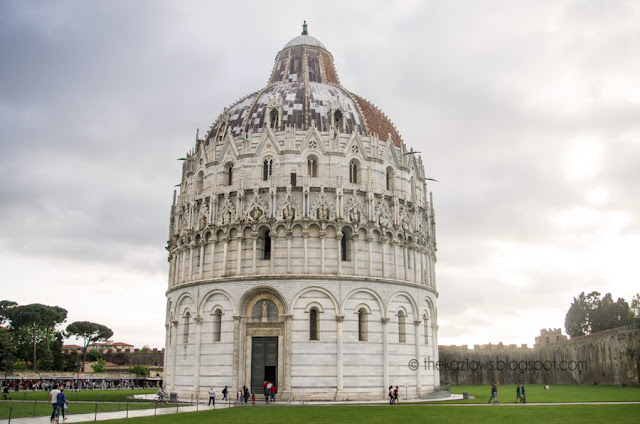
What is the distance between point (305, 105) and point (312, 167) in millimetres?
5921

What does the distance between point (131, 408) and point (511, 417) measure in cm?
2152

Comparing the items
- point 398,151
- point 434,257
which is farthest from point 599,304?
point 398,151

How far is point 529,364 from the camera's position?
253 ft

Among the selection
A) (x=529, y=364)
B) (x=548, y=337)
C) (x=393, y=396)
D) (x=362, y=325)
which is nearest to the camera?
(x=393, y=396)

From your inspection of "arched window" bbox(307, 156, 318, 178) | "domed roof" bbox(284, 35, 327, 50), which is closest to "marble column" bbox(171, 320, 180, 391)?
"arched window" bbox(307, 156, 318, 178)

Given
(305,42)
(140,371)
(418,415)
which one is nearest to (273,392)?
(418,415)

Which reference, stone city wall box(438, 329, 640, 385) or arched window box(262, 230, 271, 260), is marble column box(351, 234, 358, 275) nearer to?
arched window box(262, 230, 271, 260)

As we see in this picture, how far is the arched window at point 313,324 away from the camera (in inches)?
1610

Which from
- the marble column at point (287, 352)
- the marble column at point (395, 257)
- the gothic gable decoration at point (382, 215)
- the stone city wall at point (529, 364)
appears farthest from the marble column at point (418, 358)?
the stone city wall at point (529, 364)

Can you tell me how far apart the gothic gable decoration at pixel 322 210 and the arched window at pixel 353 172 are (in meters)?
3.29

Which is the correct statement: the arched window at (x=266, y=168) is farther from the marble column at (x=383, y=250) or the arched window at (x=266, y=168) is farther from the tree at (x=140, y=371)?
the tree at (x=140, y=371)

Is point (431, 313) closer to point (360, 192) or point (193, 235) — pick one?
point (360, 192)

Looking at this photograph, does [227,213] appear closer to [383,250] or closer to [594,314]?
[383,250]

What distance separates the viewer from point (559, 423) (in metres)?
23.8
